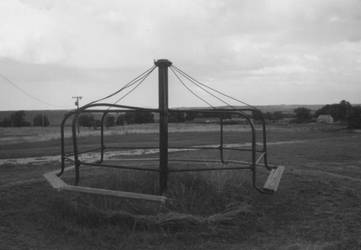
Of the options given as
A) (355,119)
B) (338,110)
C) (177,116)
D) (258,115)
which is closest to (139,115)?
(177,116)

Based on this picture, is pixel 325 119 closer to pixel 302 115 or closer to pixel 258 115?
pixel 302 115

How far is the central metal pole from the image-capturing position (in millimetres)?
5016

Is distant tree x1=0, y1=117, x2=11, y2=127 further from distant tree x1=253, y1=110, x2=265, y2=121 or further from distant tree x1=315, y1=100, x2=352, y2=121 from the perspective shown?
distant tree x1=253, y1=110, x2=265, y2=121

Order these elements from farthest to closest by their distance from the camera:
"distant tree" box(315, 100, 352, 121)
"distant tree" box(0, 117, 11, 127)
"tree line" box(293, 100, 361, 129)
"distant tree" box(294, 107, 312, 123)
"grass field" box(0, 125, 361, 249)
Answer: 1. "distant tree" box(0, 117, 11, 127)
2. "distant tree" box(294, 107, 312, 123)
3. "distant tree" box(315, 100, 352, 121)
4. "tree line" box(293, 100, 361, 129)
5. "grass field" box(0, 125, 361, 249)

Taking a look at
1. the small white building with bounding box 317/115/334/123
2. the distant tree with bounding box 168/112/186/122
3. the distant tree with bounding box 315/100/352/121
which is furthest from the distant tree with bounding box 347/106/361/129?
the distant tree with bounding box 168/112/186/122

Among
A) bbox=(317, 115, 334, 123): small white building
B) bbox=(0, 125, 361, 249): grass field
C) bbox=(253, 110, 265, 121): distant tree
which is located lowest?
bbox=(0, 125, 361, 249): grass field

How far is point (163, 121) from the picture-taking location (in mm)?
5070

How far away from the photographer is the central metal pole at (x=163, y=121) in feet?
16.5

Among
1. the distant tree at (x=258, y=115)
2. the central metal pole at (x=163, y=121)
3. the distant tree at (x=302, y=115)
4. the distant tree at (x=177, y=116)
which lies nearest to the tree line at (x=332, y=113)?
the distant tree at (x=302, y=115)

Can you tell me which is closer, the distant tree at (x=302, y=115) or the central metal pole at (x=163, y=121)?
the central metal pole at (x=163, y=121)

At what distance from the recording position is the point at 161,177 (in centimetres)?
505

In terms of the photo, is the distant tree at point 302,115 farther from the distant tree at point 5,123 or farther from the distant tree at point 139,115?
the distant tree at point 139,115

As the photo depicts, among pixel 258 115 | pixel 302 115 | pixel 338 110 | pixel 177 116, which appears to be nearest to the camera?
pixel 258 115

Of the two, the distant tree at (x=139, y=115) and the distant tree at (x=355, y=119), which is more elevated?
the distant tree at (x=139, y=115)
